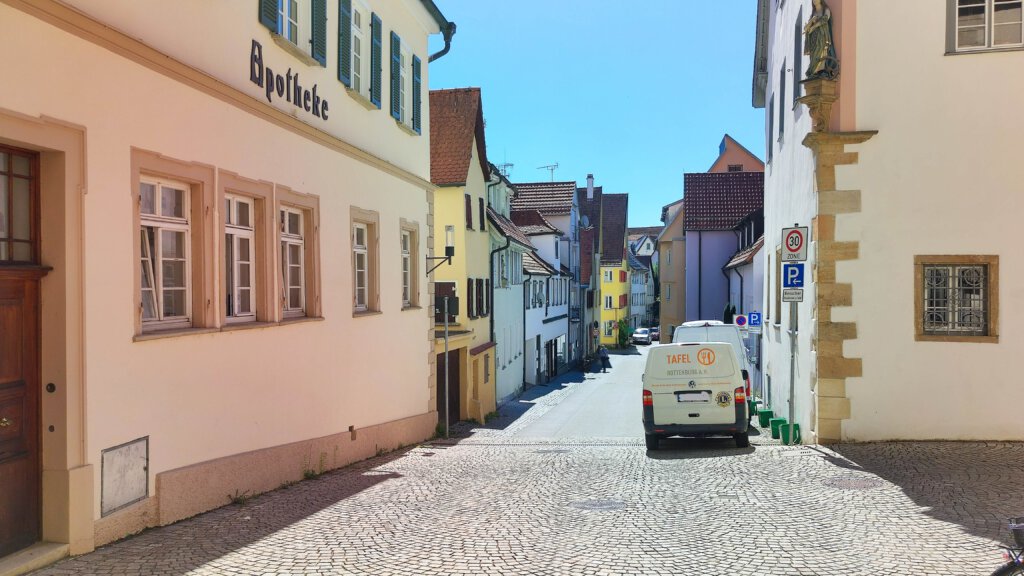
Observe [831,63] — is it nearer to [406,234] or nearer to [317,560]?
[406,234]

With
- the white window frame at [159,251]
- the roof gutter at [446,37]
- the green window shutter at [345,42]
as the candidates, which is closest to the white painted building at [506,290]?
the roof gutter at [446,37]

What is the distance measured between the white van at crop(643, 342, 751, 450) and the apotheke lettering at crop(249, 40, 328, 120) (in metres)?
6.89

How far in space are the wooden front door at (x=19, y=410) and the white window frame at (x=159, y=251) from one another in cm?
131

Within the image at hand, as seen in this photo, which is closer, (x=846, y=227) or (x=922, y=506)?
(x=922, y=506)

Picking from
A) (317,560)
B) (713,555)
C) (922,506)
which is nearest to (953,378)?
(922,506)

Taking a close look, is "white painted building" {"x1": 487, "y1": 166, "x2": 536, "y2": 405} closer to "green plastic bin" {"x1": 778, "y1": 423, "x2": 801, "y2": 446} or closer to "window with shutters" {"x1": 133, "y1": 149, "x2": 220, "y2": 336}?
"green plastic bin" {"x1": 778, "y1": 423, "x2": 801, "y2": 446}

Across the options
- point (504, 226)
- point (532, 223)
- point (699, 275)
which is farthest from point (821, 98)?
point (532, 223)

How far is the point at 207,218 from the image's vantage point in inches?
328

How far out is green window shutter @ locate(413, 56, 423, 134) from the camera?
631 inches

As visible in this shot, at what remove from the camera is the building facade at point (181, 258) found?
6.06 m

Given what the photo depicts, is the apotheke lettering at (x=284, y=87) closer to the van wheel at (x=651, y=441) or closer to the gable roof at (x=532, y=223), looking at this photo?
the van wheel at (x=651, y=441)

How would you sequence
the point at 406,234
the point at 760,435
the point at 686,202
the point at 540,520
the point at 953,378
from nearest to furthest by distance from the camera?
the point at 540,520 → the point at 953,378 → the point at 406,234 → the point at 760,435 → the point at 686,202

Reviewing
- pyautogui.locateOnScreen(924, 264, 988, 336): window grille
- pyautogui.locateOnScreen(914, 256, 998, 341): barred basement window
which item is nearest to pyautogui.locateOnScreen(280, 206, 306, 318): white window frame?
pyautogui.locateOnScreen(914, 256, 998, 341): barred basement window

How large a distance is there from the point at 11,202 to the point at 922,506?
7.84 meters
